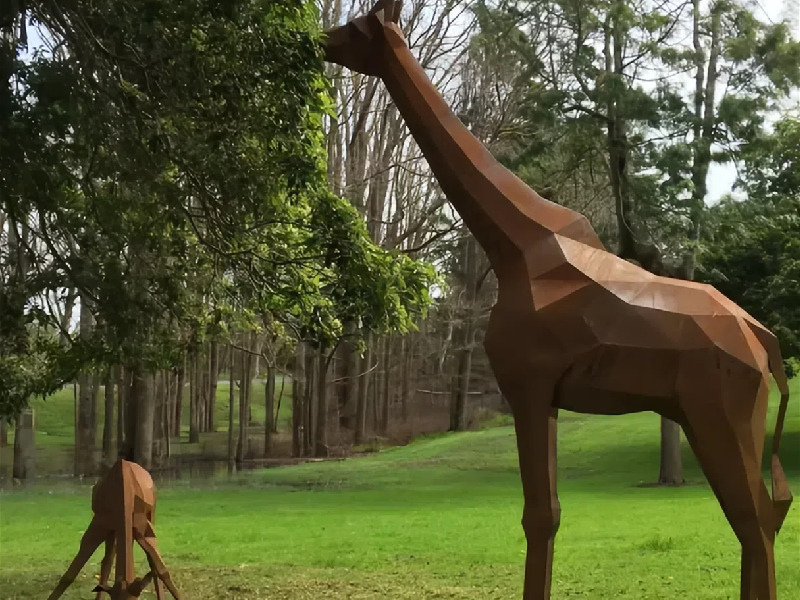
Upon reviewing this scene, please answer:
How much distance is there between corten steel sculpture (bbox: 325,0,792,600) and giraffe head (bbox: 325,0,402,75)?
703 millimetres

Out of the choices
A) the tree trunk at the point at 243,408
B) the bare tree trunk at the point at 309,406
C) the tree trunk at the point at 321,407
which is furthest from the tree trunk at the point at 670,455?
the tree trunk at the point at 243,408

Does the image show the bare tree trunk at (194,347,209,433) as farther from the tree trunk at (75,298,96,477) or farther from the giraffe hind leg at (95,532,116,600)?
the giraffe hind leg at (95,532,116,600)

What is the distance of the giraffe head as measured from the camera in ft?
15.6

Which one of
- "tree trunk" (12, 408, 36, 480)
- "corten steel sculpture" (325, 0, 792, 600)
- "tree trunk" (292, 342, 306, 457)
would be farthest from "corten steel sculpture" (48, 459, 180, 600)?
"tree trunk" (292, 342, 306, 457)

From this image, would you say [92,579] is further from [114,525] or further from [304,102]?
[304,102]

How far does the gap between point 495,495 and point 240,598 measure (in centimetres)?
934

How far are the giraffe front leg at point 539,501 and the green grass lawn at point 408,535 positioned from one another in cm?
360

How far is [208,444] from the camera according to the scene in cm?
3069

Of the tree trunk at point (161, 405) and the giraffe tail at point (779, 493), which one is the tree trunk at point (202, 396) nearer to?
the tree trunk at point (161, 405)

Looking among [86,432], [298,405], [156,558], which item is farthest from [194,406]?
[156,558]

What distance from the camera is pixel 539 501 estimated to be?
13.1 feet

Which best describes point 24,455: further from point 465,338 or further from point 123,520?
point 123,520

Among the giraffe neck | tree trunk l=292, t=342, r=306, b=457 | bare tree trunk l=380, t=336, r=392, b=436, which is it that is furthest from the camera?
bare tree trunk l=380, t=336, r=392, b=436

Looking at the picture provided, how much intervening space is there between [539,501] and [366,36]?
261 cm
